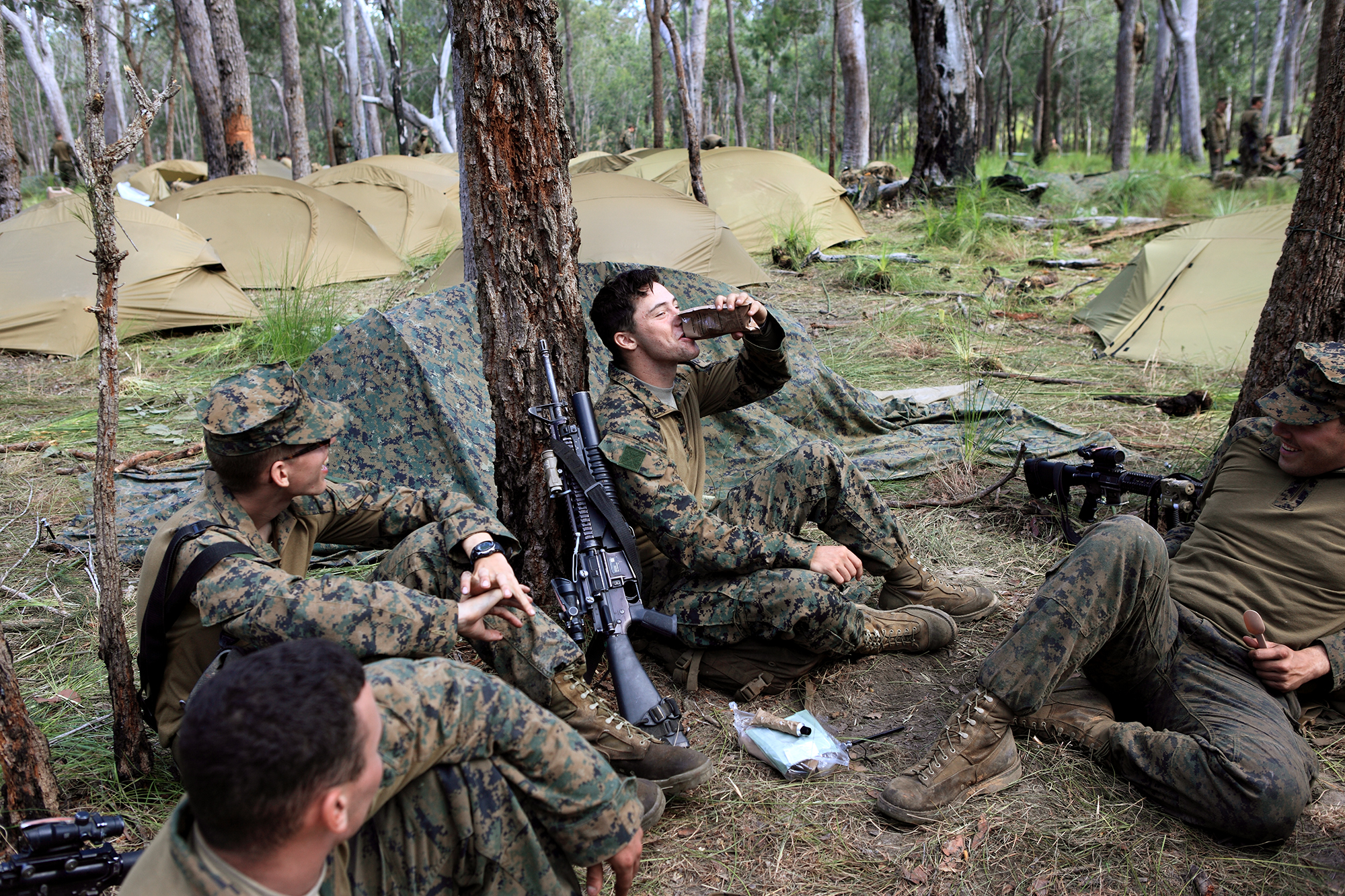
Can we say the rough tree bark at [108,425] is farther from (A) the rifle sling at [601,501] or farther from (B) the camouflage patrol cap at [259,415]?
(A) the rifle sling at [601,501]

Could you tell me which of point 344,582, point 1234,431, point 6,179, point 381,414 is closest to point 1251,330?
point 1234,431

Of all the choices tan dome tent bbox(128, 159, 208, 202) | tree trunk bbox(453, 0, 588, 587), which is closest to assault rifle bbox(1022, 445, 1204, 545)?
tree trunk bbox(453, 0, 588, 587)

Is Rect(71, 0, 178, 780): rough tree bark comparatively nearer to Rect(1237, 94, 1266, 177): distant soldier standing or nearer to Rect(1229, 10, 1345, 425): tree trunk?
Rect(1229, 10, 1345, 425): tree trunk

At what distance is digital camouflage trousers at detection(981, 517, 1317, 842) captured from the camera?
2.08m

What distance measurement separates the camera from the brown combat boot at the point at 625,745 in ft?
7.41

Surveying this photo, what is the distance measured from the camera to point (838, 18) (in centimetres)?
1405

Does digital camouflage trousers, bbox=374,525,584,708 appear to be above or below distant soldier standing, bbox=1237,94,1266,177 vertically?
below

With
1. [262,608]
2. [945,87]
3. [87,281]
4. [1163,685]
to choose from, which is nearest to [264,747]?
[262,608]

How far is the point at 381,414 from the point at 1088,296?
255 inches

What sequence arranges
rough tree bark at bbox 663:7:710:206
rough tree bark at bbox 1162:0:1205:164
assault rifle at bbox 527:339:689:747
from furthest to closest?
rough tree bark at bbox 1162:0:1205:164
rough tree bark at bbox 663:7:710:206
assault rifle at bbox 527:339:689:747

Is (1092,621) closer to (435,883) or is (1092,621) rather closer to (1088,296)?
(435,883)

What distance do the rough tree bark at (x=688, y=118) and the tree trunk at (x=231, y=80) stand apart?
493 centimetres

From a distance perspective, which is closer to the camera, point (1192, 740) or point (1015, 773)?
point (1192, 740)

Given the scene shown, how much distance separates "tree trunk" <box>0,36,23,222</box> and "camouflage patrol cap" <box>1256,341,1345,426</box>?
34.2 ft
